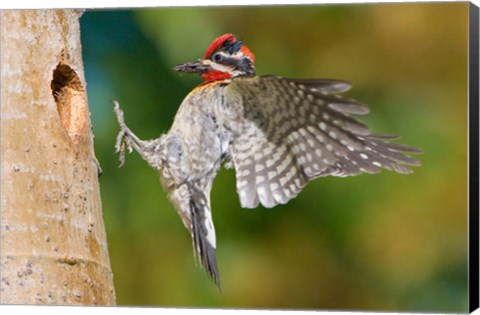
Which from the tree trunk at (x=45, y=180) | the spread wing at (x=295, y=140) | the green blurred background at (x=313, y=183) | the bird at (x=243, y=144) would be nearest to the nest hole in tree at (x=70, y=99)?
the tree trunk at (x=45, y=180)

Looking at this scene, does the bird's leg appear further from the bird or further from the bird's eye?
the bird's eye

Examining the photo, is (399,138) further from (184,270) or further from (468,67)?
(184,270)

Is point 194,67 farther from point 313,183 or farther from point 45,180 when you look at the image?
point 45,180

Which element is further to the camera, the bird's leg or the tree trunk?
the bird's leg

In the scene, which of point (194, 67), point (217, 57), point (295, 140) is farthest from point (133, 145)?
point (295, 140)

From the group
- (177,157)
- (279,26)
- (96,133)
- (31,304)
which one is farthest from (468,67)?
(31,304)

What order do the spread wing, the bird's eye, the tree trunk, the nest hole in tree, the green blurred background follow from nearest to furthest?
the tree trunk → the nest hole in tree → the spread wing → the green blurred background → the bird's eye

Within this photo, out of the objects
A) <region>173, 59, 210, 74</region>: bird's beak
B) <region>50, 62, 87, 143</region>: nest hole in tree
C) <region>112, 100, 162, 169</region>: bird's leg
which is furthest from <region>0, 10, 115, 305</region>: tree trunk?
<region>173, 59, 210, 74</region>: bird's beak

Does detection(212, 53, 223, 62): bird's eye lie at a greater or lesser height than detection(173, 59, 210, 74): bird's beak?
greater
